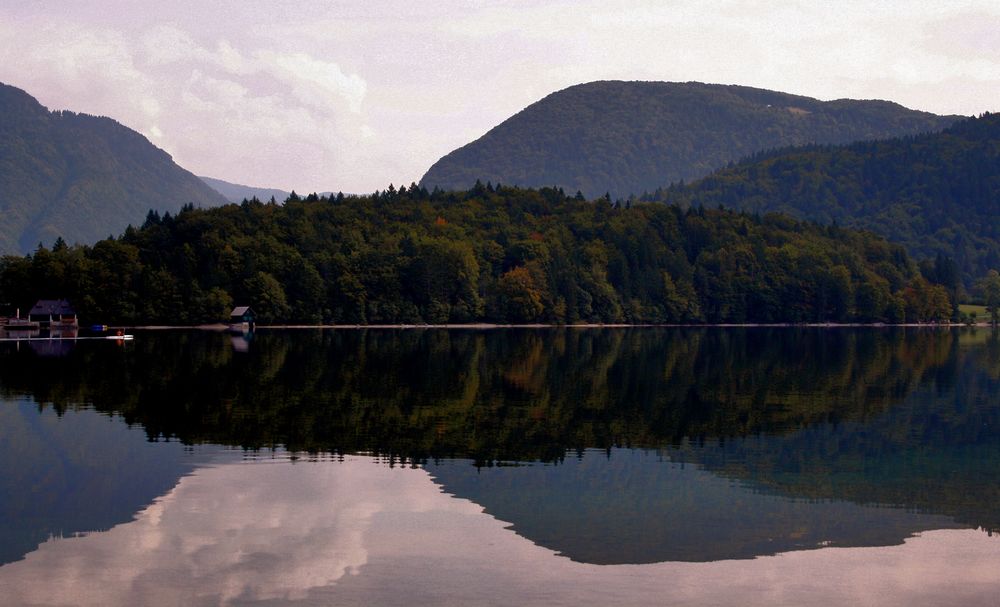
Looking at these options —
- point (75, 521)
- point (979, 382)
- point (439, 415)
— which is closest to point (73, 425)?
point (439, 415)

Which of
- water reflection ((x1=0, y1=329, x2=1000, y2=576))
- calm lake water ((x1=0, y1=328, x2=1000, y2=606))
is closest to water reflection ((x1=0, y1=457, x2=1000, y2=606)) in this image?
calm lake water ((x1=0, y1=328, x2=1000, y2=606))

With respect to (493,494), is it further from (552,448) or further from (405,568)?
(552,448)

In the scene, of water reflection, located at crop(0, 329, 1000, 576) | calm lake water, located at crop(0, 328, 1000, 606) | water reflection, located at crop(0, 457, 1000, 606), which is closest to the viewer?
water reflection, located at crop(0, 457, 1000, 606)

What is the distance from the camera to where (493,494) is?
39188 mm

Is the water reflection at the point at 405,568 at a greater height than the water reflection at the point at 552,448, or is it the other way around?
the water reflection at the point at 552,448

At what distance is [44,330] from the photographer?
653ft

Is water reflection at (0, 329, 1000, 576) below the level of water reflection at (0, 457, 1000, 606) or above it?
above

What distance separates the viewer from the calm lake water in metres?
28.5

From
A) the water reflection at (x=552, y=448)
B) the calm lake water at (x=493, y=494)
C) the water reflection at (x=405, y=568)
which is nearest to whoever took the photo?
the water reflection at (x=405, y=568)

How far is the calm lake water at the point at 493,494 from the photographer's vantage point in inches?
1124

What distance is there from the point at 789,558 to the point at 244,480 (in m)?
20.1

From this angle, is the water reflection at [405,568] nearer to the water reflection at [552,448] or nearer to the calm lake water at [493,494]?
the calm lake water at [493,494]

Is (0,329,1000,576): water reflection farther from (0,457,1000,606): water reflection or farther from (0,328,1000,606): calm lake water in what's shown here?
(0,457,1000,606): water reflection

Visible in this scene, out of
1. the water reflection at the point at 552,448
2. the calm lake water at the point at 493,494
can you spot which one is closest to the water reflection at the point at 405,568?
the calm lake water at the point at 493,494
